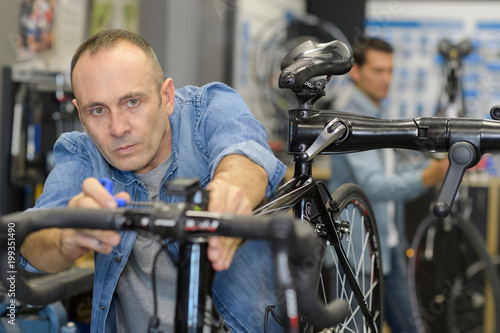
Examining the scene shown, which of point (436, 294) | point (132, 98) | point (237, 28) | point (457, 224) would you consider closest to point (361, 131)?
point (132, 98)

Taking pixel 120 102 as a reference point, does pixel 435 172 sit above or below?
below

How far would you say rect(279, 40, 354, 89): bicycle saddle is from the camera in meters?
1.31

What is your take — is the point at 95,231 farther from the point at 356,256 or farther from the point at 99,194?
the point at 356,256

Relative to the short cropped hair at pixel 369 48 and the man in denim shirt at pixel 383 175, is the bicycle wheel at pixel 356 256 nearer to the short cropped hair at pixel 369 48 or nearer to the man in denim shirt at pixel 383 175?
the man in denim shirt at pixel 383 175

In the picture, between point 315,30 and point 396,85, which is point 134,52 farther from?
point 396,85

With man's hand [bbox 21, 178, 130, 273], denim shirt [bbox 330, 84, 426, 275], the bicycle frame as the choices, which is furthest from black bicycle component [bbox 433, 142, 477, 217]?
denim shirt [bbox 330, 84, 426, 275]

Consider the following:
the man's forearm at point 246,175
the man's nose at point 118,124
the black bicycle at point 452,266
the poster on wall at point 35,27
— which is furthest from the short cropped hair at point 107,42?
the black bicycle at point 452,266

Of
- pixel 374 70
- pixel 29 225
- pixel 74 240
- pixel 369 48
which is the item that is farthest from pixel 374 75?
pixel 29 225

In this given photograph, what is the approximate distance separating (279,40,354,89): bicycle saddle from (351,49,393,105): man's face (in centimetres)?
158

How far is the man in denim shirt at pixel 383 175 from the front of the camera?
2574 mm

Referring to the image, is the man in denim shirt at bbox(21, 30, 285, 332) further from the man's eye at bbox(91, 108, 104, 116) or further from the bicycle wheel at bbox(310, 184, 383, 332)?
the bicycle wheel at bbox(310, 184, 383, 332)

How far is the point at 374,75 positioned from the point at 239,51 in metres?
1.53

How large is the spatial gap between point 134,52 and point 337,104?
386cm

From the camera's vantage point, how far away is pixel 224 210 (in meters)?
0.91
